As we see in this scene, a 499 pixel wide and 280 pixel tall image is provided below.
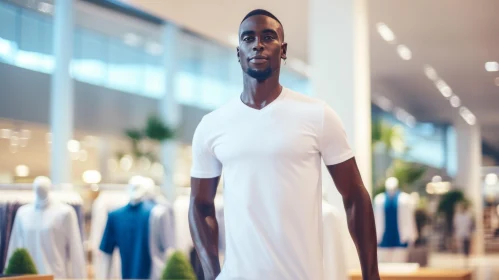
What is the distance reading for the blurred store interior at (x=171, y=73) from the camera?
7633 mm

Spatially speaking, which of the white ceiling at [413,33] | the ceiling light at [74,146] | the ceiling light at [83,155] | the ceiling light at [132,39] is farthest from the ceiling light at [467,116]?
the ceiling light at [74,146]

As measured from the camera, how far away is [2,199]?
7.35 meters

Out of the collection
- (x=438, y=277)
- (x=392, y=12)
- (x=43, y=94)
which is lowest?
(x=438, y=277)

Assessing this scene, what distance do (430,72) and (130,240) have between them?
1148cm

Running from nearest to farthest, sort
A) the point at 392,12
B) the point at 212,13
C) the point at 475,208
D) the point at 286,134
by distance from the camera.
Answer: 1. the point at 286,134
2. the point at 212,13
3. the point at 392,12
4. the point at 475,208

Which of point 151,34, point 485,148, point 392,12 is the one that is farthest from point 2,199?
point 485,148

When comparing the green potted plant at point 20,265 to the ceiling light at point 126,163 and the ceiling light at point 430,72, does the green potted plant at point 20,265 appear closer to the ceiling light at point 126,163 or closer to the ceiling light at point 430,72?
the ceiling light at point 126,163

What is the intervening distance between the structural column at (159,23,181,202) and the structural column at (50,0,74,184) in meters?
3.18

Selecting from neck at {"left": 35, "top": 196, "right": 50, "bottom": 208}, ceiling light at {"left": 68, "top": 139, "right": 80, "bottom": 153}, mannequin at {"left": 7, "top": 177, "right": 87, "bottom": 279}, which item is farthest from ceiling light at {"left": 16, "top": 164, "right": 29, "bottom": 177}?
neck at {"left": 35, "top": 196, "right": 50, "bottom": 208}

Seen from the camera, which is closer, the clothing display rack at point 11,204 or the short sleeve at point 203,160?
the short sleeve at point 203,160

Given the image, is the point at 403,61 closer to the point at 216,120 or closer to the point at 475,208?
the point at 475,208

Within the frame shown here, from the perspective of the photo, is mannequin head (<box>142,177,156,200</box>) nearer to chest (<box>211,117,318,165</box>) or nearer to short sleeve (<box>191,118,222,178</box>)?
short sleeve (<box>191,118,222,178</box>)

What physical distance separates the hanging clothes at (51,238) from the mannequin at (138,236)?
16.1 inches

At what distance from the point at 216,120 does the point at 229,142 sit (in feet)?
0.24
